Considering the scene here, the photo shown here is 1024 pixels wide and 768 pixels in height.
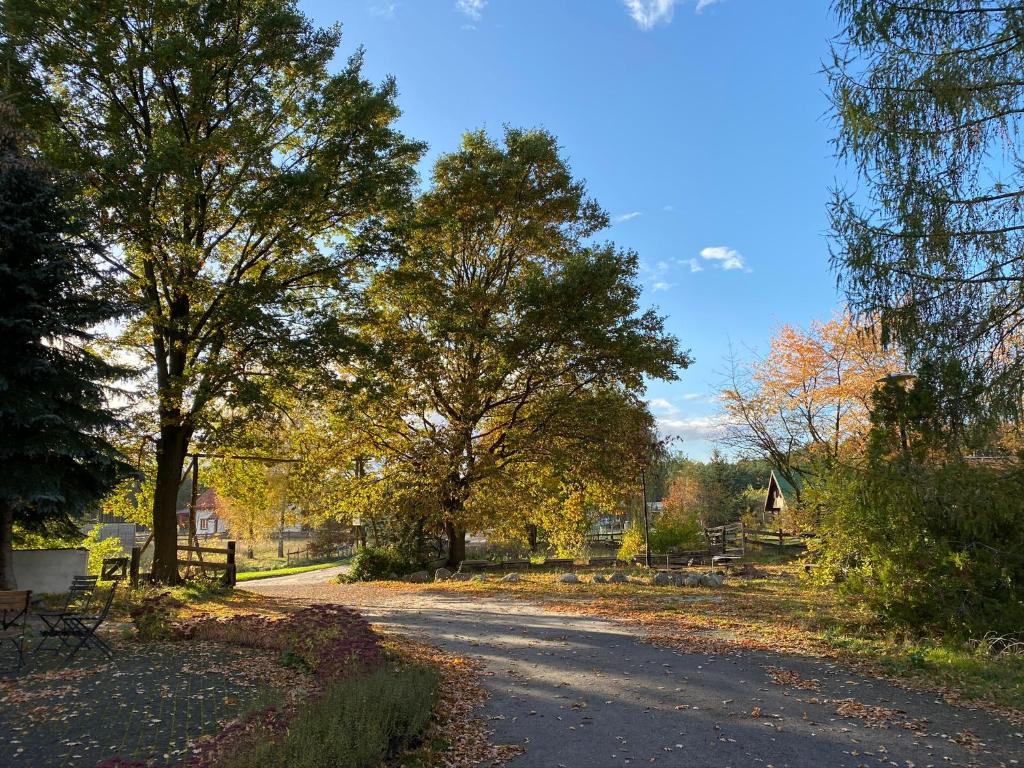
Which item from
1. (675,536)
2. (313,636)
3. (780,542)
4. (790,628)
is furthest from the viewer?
(780,542)

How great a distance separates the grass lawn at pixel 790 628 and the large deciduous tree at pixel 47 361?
9.12 meters

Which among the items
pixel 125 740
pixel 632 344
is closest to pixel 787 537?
pixel 632 344

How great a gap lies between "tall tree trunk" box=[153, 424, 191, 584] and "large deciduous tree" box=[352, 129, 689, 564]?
528 centimetres

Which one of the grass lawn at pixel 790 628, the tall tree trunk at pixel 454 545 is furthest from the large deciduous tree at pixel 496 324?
the grass lawn at pixel 790 628

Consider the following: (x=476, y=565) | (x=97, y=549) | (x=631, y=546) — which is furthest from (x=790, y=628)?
(x=97, y=549)

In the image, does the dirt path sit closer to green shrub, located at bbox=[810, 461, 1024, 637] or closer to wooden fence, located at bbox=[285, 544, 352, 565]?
green shrub, located at bbox=[810, 461, 1024, 637]

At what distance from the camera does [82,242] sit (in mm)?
11695

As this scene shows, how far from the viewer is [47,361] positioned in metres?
10.7

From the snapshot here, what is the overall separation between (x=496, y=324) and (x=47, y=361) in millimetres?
12483

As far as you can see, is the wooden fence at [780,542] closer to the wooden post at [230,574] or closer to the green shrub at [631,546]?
the green shrub at [631,546]

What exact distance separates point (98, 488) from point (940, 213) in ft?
45.0

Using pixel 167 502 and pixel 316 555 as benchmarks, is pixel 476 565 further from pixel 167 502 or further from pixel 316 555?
pixel 316 555

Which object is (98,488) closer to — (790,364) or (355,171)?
(355,171)

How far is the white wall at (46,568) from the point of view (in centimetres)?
→ 1351
